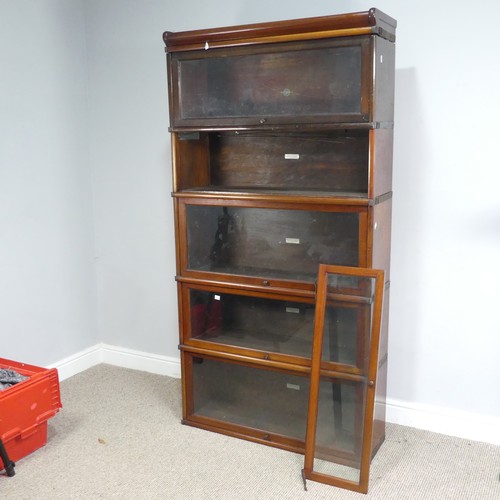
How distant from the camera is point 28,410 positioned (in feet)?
7.95

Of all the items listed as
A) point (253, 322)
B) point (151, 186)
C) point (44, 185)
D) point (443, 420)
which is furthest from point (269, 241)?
point (44, 185)

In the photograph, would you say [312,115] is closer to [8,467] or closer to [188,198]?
[188,198]

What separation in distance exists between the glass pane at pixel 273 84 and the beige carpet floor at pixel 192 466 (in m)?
1.35

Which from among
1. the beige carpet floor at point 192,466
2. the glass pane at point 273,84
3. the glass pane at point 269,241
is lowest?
the beige carpet floor at point 192,466

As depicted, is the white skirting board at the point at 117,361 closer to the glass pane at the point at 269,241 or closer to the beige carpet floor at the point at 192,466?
the beige carpet floor at the point at 192,466

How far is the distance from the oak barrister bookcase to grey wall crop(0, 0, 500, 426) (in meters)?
0.18

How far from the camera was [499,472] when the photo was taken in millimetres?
2332

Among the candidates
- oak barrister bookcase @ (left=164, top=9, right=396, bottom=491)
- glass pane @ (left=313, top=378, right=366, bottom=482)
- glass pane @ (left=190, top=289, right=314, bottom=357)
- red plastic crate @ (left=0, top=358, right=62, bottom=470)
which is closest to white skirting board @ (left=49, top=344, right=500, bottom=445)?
oak barrister bookcase @ (left=164, top=9, right=396, bottom=491)

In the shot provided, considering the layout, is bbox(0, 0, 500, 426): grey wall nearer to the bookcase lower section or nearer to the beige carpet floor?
the beige carpet floor

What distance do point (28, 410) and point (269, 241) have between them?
3.83 ft

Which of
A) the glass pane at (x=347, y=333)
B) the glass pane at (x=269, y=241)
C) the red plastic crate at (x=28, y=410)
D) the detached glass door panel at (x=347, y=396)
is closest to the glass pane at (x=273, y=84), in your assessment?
the glass pane at (x=269, y=241)

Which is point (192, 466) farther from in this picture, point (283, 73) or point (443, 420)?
point (283, 73)

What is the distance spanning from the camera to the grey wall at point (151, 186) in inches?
96.0

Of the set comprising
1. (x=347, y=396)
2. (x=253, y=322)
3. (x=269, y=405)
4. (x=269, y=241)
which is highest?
(x=269, y=241)
